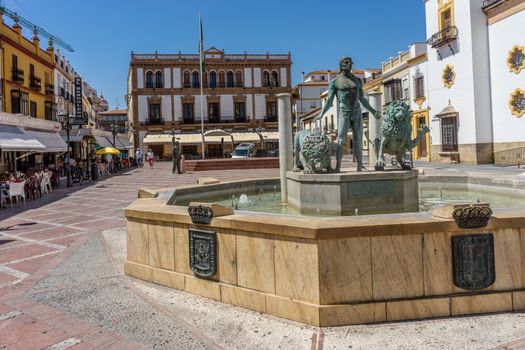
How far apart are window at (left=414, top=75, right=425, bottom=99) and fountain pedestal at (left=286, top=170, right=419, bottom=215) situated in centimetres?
2297

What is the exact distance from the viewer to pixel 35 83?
26.5 m

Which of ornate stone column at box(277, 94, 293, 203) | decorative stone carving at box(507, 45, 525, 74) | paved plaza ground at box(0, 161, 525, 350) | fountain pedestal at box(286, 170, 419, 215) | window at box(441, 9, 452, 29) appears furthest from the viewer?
window at box(441, 9, 452, 29)

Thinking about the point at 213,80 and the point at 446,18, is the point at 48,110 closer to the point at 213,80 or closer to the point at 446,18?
the point at 213,80

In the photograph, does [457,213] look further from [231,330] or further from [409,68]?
[409,68]

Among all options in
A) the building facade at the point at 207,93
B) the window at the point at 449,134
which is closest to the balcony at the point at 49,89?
the building facade at the point at 207,93

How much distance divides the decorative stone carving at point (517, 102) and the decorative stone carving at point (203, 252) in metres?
20.1

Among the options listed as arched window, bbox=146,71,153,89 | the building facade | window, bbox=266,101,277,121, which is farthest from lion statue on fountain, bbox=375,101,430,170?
arched window, bbox=146,71,153,89

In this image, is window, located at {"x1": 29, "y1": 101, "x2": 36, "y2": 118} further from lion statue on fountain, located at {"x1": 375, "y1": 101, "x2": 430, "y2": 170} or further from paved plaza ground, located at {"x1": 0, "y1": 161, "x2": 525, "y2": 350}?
lion statue on fountain, located at {"x1": 375, "y1": 101, "x2": 430, "y2": 170}

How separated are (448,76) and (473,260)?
907 inches

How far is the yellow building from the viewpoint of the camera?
2281 centimetres

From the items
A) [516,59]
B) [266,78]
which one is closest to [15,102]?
[516,59]

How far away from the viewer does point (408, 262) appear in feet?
10.4

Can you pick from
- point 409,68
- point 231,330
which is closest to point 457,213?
point 231,330

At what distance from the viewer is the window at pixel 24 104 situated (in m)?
24.5
